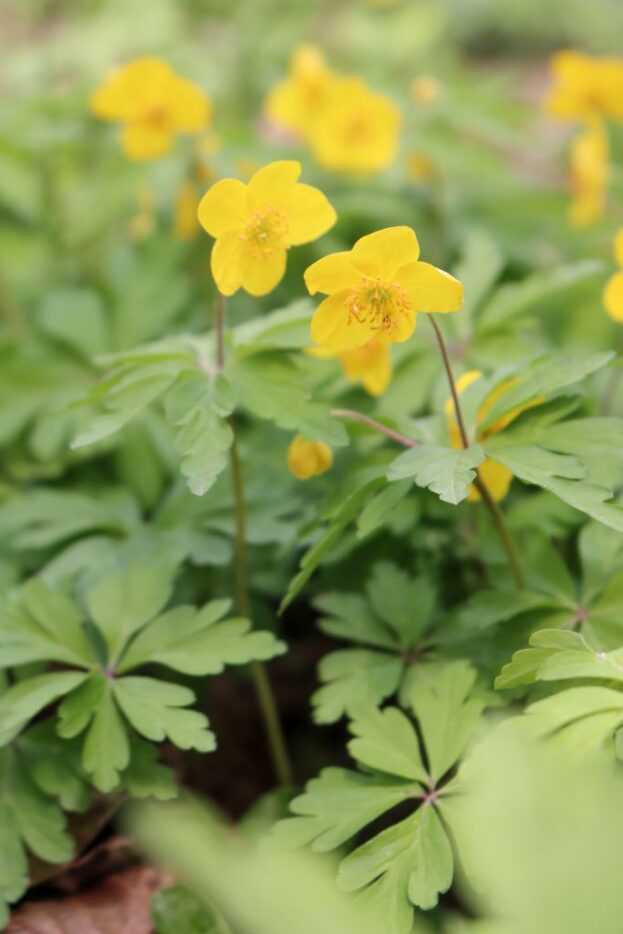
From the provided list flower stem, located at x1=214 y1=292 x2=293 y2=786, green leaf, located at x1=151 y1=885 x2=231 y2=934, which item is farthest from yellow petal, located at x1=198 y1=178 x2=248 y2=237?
green leaf, located at x1=151 y1=885 x2=231 y2=934

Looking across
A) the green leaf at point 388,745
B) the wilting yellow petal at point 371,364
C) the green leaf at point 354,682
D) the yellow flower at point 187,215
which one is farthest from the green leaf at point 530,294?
the yellow flower at point 187,215

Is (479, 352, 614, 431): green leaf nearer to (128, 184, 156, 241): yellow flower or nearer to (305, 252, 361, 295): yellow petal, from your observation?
(305, 252, 361, 295): yellow petal

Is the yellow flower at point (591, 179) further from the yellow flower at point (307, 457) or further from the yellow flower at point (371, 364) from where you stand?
the yellow flower at point (307, 457)

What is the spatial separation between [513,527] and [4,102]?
7.72ft

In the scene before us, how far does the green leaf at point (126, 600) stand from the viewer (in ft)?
4.36

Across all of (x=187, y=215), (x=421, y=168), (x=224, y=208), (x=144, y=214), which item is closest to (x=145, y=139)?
(x=187, y=215)

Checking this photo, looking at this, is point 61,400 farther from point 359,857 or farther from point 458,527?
point 359,857

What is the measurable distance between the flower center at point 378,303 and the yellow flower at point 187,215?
4.18 ft

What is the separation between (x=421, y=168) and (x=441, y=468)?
1755 mm

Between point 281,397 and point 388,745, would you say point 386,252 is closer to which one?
point 281,397

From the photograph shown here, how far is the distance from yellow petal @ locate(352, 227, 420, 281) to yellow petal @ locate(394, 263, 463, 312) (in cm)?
1

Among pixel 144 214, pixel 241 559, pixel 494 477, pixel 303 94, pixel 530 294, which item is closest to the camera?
pixel 494 477

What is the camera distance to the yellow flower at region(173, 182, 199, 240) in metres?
2.30

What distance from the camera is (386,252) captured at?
107 cm
